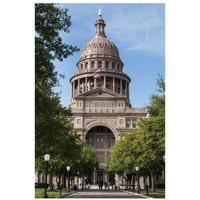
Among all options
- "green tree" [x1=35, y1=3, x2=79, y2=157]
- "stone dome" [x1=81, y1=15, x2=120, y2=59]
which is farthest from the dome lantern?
"green tree" [x1=35, y1=3, x2=79, y2=157]

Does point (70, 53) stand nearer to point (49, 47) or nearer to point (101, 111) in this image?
point (49, 47)

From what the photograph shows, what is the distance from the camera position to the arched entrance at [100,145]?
84875 millimetres

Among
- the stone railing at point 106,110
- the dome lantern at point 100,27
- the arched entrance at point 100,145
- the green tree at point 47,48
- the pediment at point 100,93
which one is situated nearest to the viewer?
the green tree at point 47,48

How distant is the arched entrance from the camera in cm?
8488

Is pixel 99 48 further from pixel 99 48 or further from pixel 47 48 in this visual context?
pixel 47 48

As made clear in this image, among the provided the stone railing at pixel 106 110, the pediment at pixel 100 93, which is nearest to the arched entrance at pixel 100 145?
the stone railing at pixel 106 110

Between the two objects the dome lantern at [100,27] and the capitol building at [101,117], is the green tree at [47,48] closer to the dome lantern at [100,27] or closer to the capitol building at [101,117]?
the capitol building at [101,117]

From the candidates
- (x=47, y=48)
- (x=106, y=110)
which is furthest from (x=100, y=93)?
(x=47, y=48)

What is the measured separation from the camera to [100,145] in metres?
89.1

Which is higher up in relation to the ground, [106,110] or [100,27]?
[100,27]

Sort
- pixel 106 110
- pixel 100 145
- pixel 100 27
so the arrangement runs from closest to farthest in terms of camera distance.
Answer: pixel 106 110, pixel 100 145, pixel 100 27
